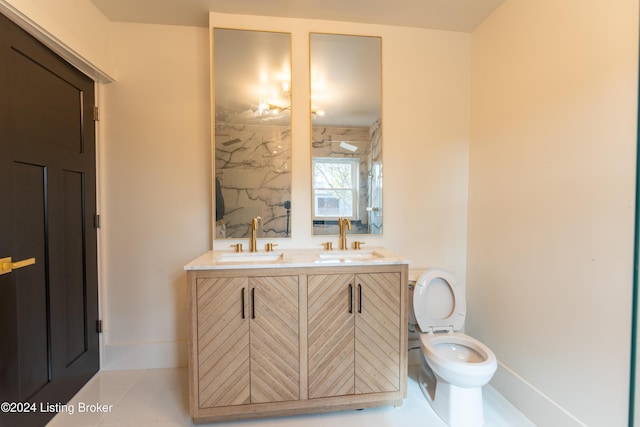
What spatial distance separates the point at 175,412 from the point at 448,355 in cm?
173

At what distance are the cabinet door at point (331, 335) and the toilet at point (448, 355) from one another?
0.51 metres

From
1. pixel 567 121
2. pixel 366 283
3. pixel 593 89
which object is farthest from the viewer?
pixel 366 283

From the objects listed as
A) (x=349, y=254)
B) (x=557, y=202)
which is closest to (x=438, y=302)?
(x=349, y=254)

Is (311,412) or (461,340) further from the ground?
(461,340)

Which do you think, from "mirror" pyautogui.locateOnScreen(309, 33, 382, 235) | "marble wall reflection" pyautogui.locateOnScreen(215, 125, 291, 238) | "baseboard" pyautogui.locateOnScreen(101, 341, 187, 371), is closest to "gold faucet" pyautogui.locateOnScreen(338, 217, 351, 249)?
Result: "mirror" pyautogui.locateOnScreen(309, 33, 382, 235)

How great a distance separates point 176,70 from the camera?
2086 mm

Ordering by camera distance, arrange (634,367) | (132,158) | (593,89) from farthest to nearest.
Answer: (132,158), (593,89), (634,367)

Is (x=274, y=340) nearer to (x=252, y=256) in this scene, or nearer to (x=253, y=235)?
(x=252, y=256)

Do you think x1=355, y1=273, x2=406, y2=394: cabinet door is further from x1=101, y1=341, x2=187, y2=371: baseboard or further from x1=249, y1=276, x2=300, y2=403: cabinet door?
x1=101, y1=341, x2=187, y2=371: baseboard

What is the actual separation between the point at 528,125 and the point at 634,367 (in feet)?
4.30

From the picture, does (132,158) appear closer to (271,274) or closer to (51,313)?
(51,313)

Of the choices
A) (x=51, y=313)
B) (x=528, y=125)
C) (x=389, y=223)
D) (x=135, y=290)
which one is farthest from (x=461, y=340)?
(x=51, y=313)

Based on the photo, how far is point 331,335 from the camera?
1646 mm

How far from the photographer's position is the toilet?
1508mm
